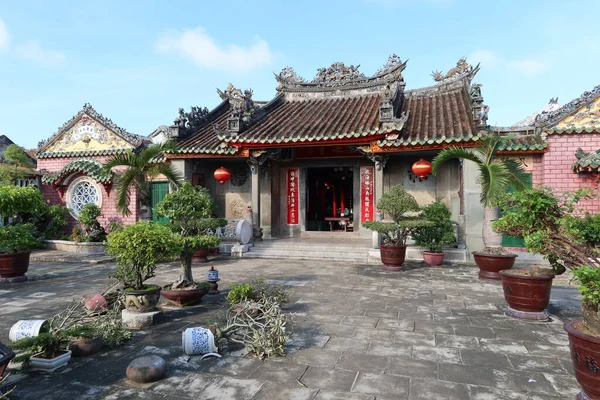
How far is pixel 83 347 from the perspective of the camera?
3.58 m

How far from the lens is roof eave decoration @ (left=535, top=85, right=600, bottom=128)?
329 inches

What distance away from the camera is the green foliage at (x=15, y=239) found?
702cm

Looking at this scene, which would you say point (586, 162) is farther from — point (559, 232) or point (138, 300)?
point (138, 300)

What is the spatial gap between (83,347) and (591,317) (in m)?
4.35

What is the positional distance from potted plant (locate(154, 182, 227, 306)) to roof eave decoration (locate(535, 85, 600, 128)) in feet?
25.7

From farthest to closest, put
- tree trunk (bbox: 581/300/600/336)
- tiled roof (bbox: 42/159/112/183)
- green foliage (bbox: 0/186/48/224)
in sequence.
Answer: tiled roof (bbox: 42/159/112/183) → green foliage (bbox: 0/186/48/224) → tree trunk (bbox: 581/300/600/336)

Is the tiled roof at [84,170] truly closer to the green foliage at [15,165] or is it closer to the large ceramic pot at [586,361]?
the green foliage at [15,165]

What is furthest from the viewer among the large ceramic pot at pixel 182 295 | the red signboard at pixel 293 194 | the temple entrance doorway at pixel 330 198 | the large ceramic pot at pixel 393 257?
the temple entrance doorway at pixel 330 198

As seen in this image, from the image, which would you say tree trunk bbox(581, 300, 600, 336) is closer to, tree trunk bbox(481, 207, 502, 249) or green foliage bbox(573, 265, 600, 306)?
green foliage bbox(573, 265, 600, 306)

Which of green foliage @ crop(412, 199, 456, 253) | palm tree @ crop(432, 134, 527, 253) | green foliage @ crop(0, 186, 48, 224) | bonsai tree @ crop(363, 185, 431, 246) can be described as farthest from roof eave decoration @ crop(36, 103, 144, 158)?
palm tree @ crop(432, 134, 527, 253)

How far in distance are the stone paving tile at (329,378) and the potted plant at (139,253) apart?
2.30 metres

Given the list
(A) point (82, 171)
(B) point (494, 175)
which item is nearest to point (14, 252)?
(A) point (82, 171)

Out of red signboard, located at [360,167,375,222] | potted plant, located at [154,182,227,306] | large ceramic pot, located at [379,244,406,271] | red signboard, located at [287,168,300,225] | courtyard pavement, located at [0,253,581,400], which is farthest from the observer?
red signboard, located at [287,168,300,225]

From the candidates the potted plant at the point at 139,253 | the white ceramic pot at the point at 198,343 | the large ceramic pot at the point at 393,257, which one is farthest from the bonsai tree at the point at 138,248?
the large ceramic pot at the point at 393,257
